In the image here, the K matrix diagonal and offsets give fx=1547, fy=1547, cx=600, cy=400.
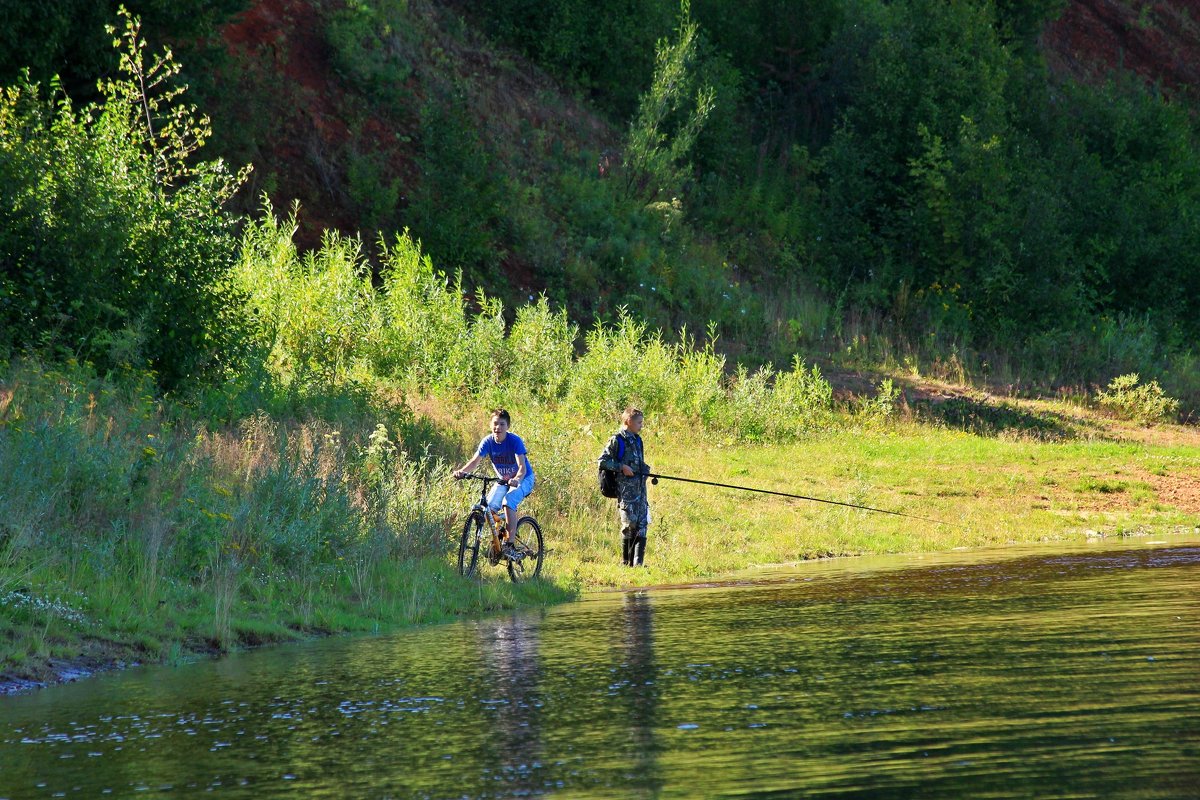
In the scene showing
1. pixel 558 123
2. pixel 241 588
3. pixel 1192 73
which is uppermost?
pixel 1192 73

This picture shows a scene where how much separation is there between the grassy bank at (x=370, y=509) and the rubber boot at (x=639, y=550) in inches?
8.6

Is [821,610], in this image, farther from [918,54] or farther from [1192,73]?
[1192,73]

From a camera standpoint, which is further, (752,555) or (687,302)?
(687,302)

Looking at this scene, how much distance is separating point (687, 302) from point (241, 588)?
27185 mm

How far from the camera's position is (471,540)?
1853 cm

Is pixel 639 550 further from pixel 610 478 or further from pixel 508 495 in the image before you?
pixel 508 495

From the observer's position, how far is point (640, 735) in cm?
938

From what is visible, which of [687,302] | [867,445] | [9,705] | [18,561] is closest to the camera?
[9,705]

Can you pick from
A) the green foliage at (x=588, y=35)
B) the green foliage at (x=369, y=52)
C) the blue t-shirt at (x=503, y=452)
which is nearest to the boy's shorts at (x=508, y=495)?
the blue t-shirt at (x=503, y=452)

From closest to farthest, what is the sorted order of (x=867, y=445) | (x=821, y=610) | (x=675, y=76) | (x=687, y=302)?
1. (x=821, y=610)
2. (x=867, y=445)
3. (x=687, y=302)
4. (x=675, y=76)

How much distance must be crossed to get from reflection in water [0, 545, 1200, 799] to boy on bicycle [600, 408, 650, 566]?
3.76 metres

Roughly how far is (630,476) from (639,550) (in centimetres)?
135

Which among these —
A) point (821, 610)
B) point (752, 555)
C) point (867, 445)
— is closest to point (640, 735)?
point (821, 610)

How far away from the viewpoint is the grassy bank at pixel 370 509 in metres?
14.7
